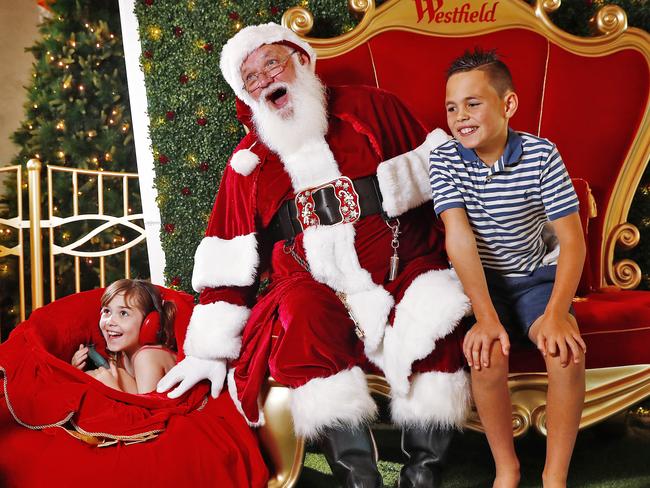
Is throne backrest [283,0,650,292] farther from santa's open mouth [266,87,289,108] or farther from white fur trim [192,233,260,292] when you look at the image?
white fur trim [192,233,260,292]

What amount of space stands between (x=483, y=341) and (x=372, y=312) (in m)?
0.39

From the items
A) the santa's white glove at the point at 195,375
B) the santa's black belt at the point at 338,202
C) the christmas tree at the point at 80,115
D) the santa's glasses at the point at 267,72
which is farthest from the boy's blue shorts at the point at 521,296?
the christmas tree at the point at 80,115

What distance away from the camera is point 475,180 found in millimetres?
1970

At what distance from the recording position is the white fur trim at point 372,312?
77.9 inches

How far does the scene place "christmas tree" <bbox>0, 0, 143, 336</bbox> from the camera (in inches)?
178

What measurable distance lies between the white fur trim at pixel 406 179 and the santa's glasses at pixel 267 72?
541mm

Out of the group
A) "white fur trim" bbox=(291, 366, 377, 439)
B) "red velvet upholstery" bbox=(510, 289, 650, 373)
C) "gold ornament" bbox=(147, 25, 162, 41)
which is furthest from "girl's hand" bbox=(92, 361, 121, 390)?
"gold ornament" bbox=(147, 25, 162, 41)

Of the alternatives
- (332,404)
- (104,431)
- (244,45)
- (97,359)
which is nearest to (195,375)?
(104,431)

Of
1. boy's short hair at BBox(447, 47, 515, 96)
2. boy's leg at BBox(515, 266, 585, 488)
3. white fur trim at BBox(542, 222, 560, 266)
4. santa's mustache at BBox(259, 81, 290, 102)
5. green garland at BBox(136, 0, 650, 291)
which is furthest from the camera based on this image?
green garland at BBox(136, 0, 650, 291)

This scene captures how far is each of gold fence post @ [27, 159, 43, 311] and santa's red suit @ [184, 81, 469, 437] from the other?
194 centimetres

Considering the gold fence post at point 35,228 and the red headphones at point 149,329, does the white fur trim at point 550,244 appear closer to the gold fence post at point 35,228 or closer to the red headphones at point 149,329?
the red headphones at point 149,329

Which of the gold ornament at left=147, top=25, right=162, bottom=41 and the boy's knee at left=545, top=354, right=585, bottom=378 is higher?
the gold ornament at left=147, top=25, right=162, bottom=41

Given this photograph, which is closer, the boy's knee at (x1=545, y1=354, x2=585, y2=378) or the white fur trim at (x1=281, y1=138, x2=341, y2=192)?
the boy's knee at (x1=545, y1=354, x2=585, y2=378)

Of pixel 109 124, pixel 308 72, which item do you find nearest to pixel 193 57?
pixel 308 72
